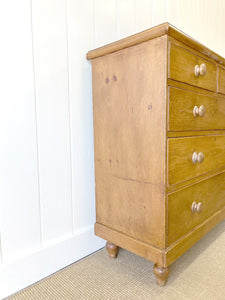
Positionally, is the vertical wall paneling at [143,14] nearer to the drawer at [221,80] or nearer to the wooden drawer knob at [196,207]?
the drawer at [221,80]

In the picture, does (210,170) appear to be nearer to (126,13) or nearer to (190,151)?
(190,151)

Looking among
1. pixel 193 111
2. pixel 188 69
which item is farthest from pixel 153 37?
pixel 193 111

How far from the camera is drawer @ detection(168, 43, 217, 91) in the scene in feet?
2.26

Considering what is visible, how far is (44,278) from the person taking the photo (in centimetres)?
83

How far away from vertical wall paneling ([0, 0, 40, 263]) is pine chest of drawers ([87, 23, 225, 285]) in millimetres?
269

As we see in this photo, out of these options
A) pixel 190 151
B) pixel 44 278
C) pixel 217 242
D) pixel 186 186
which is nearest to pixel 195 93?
pixel 190 151

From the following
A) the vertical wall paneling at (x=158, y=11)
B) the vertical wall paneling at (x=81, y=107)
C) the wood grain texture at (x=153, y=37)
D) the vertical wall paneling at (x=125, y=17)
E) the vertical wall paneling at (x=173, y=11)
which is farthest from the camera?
the vertical wall paneling at (x=173, y=11)

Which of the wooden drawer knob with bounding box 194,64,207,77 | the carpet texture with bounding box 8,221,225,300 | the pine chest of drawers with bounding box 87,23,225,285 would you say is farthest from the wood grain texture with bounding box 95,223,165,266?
A: the wooden drawer knob with bounding box 194,64,207,77

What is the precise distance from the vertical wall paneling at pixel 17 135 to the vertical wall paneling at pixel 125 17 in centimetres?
48

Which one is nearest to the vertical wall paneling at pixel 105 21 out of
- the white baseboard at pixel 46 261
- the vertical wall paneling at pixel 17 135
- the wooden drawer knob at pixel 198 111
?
the vertical wall paneling at pixel 17 135

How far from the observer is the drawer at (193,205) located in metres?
0.75

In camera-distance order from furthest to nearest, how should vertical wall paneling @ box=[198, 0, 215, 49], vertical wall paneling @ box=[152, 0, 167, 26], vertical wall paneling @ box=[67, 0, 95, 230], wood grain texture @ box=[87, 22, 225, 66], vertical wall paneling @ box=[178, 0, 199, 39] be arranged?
vertical wall paneling @ box=[198, 0, 215, 49] < vertical wall paneling @ box=[178, 0, 199, 39] < vertical wall paneling @ box=[152, 0, 167, 26] < vertical wall paneling @ box=[67, 0, 95, 230] < wood grain texture @ box=[87, 22, 225, 66]

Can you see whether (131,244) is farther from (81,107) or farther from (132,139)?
(81,107)

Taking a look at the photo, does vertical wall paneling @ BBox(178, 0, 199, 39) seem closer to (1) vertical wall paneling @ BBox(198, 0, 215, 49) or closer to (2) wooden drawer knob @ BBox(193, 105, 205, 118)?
(1) vertical wall paneling @ BBox(198, 0, 215, 49)
